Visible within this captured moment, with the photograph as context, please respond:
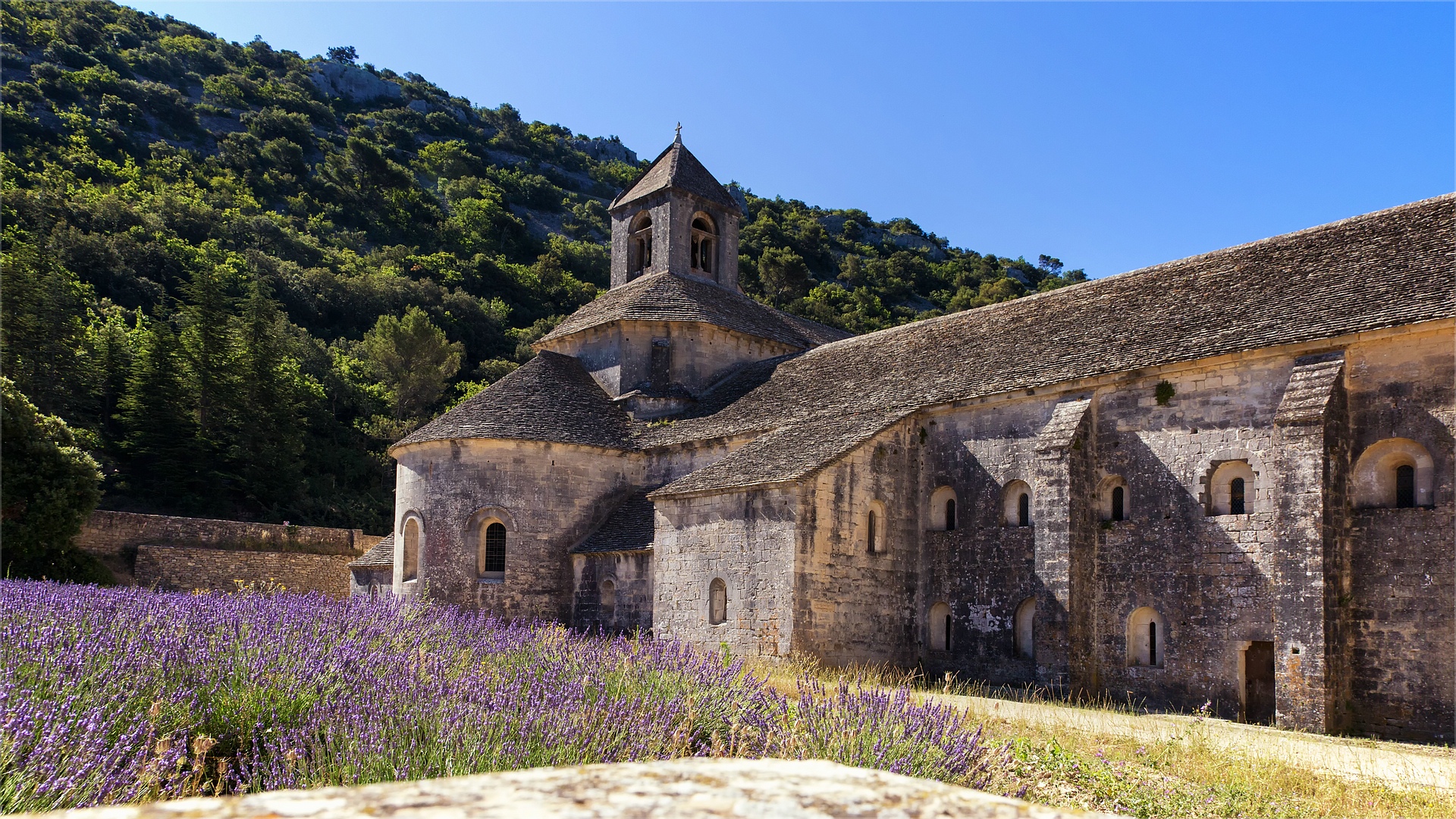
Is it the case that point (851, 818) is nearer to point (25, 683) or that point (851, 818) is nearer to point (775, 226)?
point (25, 683)

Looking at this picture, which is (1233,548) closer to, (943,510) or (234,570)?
(943,510)

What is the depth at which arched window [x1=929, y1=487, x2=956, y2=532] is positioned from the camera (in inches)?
819

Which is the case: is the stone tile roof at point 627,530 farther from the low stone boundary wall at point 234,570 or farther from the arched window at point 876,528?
the low stone boundary wall at point 234,570

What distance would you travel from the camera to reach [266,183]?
76.6 meters

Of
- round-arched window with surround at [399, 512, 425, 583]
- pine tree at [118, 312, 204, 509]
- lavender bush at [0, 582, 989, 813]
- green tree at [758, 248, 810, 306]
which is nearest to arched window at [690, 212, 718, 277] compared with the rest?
round-arched window with surround at [399, 512, 425, 583]

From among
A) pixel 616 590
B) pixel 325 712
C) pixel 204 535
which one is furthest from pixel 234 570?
pixel 325 712

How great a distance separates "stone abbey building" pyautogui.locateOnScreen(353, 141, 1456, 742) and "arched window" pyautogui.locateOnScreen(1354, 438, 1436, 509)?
5 cm

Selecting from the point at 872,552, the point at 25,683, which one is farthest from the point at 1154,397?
the point at 25,683

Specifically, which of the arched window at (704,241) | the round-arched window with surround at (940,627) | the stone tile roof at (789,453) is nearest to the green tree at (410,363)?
the arched window at (704,241)

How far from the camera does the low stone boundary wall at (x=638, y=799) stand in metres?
1.84

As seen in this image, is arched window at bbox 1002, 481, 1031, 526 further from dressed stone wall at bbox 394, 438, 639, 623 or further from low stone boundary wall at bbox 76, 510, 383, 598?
low stone boundary wall at bbox 76, 510, 383, 598

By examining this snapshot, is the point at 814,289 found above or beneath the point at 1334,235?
above

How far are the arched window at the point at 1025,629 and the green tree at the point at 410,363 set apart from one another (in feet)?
129

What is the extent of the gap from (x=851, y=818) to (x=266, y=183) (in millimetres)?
84181
